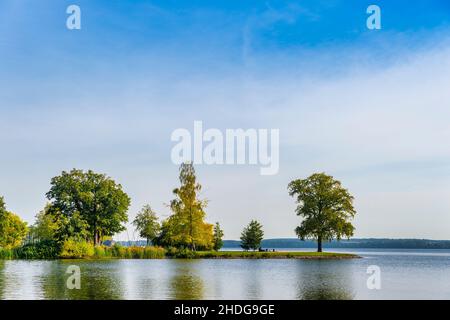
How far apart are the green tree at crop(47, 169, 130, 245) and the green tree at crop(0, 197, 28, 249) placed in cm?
1009

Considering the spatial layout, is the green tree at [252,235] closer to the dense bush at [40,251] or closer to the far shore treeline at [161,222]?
the far shore treeline at [161,222]

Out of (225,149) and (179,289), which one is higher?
(225,149)

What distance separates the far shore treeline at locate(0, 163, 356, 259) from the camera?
66.1m

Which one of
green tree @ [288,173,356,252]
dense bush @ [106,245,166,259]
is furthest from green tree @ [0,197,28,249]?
green tree @ [288,173,356,252]

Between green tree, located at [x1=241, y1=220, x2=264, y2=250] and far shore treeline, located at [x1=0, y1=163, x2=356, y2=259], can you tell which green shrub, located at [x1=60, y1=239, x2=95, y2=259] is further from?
green tree, located at [x1=241, y1=220, x2=264, y2=250]

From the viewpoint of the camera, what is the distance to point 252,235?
257 feet

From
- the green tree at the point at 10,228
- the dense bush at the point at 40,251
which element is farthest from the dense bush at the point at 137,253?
the green tree at the point at 10,228

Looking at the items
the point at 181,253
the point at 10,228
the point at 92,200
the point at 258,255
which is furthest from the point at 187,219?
the point at 10,228

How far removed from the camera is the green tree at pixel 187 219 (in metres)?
67.8

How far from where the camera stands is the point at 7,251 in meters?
63.0

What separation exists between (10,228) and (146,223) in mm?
22409
